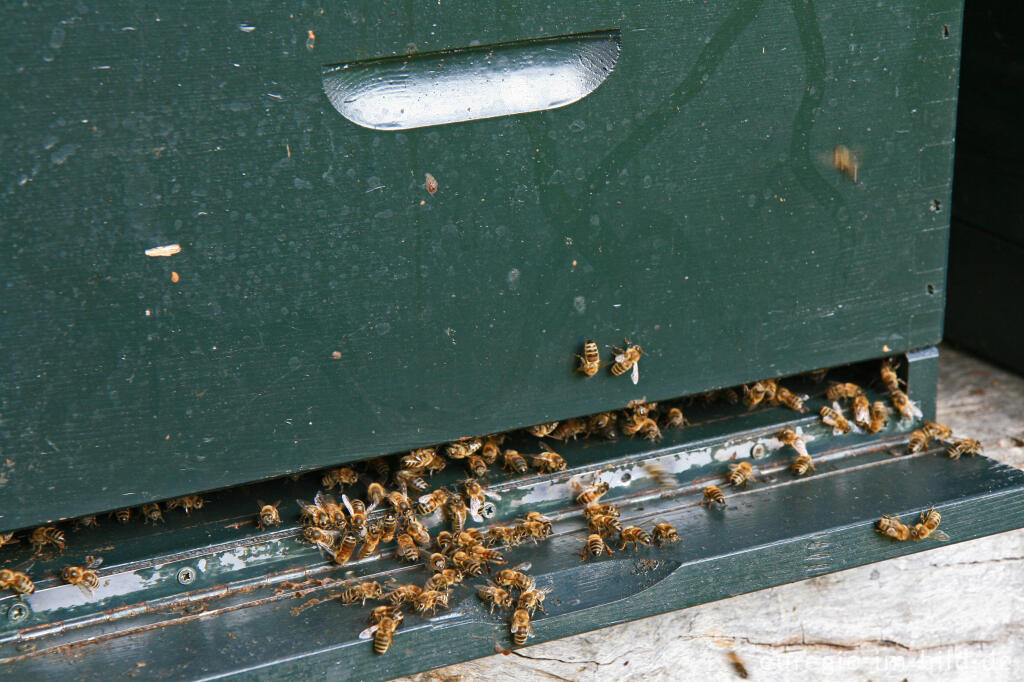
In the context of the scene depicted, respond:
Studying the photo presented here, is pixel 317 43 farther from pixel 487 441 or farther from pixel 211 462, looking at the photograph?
pixel 487 441

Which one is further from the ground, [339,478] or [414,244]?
[414,244]

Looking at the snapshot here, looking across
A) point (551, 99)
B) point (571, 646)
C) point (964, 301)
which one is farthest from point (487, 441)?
point (964, 301)

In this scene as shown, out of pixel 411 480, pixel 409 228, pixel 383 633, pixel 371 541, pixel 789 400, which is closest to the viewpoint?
pixel 383 633

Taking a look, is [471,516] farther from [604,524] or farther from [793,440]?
[793,440]

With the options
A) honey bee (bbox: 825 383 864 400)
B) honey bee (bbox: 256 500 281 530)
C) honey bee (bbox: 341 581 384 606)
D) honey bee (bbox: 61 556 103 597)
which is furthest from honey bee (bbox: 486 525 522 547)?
honey bee (bbox: 825 383 864 400)

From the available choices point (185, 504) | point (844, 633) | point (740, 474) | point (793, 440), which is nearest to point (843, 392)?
point (793, 440)

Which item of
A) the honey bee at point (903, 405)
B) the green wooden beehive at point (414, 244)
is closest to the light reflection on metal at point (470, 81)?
the green wooden beehive at point (414, 244)

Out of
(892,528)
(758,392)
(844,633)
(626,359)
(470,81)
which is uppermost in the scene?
(470,81)

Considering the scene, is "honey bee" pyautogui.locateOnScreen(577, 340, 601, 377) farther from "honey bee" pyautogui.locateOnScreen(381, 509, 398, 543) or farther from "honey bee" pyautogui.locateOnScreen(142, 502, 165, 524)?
"honey bee" pyautogui.locateOnScreen(142, 502, 165, 524)
